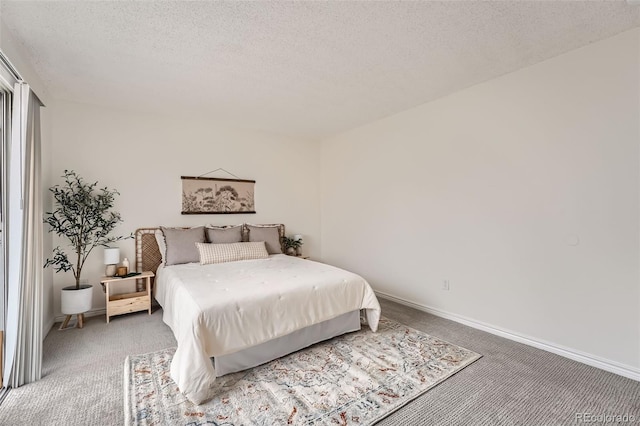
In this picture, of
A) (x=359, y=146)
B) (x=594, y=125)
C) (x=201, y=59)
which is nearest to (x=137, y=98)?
(x=201, y=59)

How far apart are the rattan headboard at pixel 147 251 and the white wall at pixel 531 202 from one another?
3200mm

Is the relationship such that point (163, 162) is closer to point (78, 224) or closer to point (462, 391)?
point (78, 224)

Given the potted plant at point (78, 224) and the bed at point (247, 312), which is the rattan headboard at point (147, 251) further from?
the bed at point (247, 312)

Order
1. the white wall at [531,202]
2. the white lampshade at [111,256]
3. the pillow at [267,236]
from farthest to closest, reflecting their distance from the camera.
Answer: the pillow at [267,236], the white lampshade at [111,256], the white wall at [531,202]

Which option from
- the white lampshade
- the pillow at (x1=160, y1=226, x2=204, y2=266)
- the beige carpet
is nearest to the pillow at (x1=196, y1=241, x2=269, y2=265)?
the pillow at (x1=160, y1=226, x2=204, y2=266)

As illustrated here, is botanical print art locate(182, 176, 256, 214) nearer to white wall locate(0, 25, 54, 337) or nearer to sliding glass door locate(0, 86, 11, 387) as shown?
white wall locate(0, 25, 54, 337)

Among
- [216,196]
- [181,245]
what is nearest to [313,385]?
[181,245]

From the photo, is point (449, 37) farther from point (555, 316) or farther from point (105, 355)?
point (105, 355)

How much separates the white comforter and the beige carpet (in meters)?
0.48

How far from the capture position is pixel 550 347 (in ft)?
8.66

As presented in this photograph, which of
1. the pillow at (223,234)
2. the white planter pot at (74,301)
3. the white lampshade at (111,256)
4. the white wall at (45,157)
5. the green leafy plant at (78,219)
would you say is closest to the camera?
the white wall at (45,157)

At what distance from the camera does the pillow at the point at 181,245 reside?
3693 mm

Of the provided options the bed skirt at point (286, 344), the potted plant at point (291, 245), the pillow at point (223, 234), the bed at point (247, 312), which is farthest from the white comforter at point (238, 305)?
the potted plant at point (291, 245)

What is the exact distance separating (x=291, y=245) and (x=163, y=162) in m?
2.31
